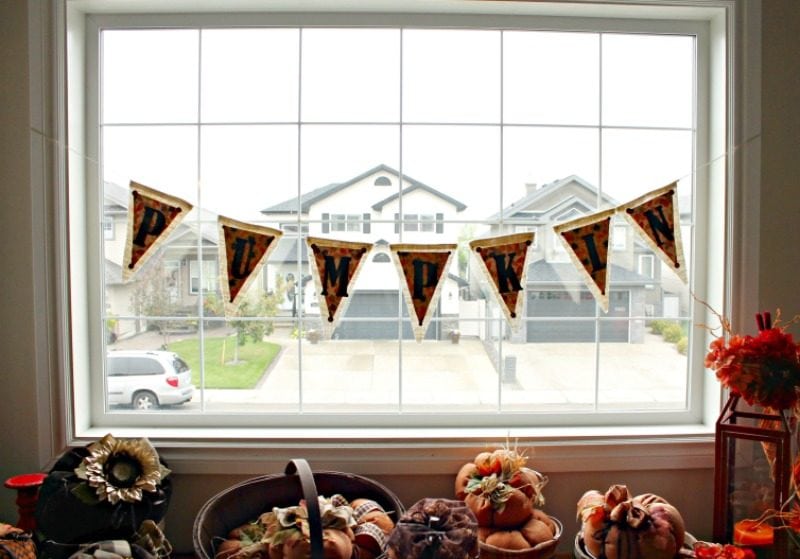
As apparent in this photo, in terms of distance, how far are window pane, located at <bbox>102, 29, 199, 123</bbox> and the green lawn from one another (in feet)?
2.32

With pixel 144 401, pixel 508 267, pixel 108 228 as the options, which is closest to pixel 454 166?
pixel 508 267

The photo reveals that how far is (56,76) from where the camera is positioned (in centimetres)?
161

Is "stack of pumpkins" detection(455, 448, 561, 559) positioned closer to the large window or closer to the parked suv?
the large window

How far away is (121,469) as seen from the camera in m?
1.42

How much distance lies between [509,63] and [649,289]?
33.0 inches

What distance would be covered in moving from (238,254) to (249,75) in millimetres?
584

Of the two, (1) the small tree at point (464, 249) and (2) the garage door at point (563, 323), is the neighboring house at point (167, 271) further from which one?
(2) the garage door at point (563, 323)

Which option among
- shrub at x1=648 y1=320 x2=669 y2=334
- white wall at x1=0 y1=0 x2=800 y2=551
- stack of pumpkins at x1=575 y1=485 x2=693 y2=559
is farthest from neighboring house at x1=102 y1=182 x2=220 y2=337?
shrub at x1=648 y1=320 x2=669 y2=334

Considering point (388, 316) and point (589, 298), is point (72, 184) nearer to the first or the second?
point (388, 316)

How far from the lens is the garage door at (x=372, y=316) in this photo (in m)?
1.80

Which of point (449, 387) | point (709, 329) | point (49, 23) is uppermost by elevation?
point (49, 23)

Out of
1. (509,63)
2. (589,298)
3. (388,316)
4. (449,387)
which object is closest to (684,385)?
(589,298)

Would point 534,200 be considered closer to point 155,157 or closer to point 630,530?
point 630,530

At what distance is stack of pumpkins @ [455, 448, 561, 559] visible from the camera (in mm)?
1361
